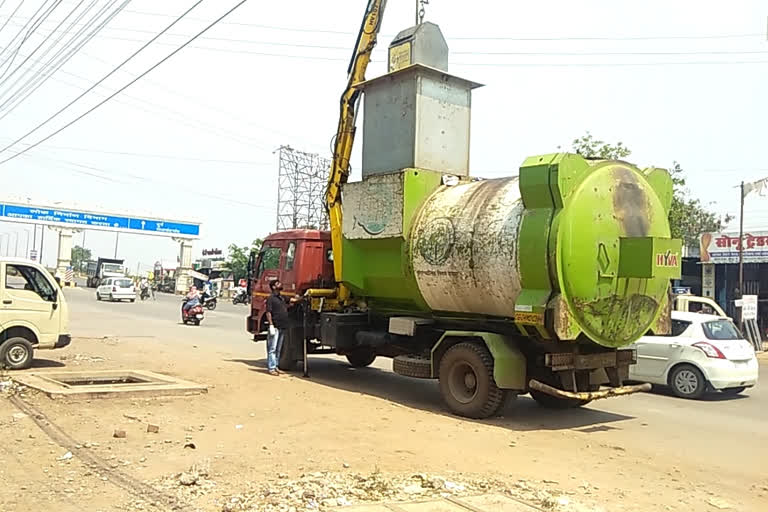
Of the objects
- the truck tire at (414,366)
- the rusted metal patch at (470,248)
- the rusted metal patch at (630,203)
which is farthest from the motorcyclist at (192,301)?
the rusted metal patch at (630,203)

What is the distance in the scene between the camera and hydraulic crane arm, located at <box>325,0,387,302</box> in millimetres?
13062

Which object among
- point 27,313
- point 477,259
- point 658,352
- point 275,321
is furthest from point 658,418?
point 27,313

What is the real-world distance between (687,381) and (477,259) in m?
4.62

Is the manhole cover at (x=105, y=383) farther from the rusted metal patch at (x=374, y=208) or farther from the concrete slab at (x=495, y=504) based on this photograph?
the concrete slab at (x=495, y=504)

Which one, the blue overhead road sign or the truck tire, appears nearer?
the truck tire

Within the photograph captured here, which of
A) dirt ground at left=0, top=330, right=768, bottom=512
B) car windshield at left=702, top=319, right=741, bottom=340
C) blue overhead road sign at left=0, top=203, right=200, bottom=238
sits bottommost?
dirt ground at left=0, top=330, right=768, bottom=512

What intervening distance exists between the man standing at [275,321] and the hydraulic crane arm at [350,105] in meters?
1.59

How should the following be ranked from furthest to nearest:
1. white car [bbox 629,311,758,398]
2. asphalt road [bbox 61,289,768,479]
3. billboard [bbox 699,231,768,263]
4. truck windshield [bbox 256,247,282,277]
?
1. billboard [bbox 699,231,768,263]
2. truck windshield [bbox 256,247,282,277]
3. white car [bbox 629,311,758,398]
4. asphalt road [bbox 61,289,768,479]

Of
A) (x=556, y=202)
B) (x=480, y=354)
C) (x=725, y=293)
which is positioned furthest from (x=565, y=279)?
(x=725, y=293)

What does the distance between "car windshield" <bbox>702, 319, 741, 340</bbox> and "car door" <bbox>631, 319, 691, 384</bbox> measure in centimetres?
31

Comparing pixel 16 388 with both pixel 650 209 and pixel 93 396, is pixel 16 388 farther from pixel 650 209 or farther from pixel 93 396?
pixel 650 209

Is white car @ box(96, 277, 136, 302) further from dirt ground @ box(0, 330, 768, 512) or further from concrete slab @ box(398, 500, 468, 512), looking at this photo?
concrete slab @ box(398, 500, 468, 512)

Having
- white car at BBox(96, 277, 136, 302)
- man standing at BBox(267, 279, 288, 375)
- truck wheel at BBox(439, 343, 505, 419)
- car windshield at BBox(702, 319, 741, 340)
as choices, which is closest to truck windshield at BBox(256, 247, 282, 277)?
man standing at BBox(267, 279, 288, 375)

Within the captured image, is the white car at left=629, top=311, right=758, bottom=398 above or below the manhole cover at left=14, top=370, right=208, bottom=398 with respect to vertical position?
above
